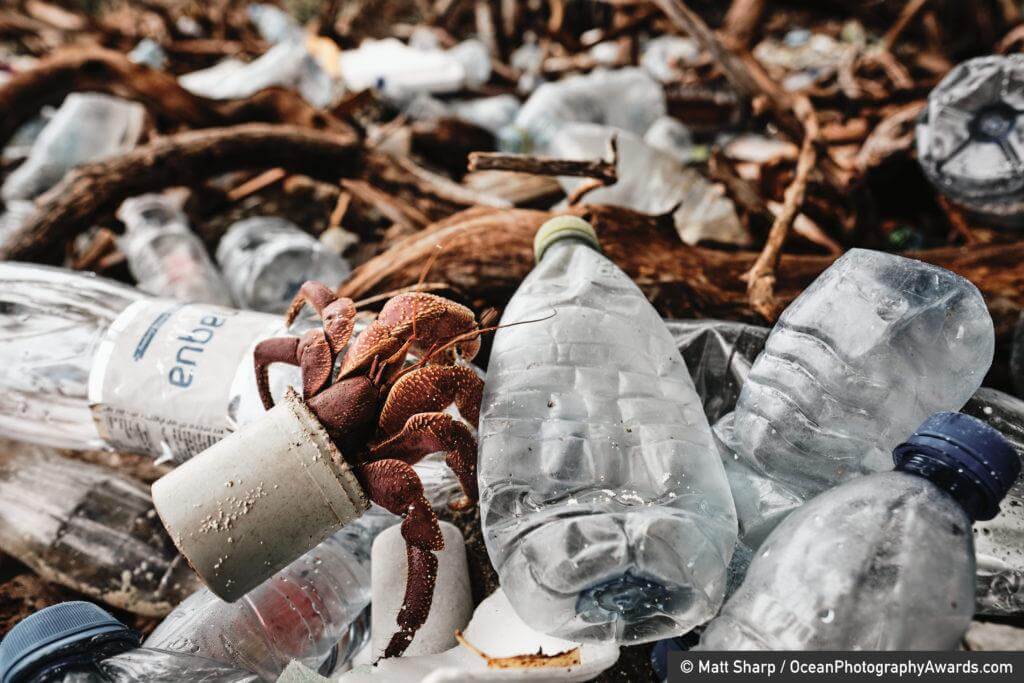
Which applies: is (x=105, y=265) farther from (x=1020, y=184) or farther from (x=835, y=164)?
(x=1020, y=184)

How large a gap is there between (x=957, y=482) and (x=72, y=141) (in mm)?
3355

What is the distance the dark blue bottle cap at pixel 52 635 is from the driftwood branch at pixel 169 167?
1.29m

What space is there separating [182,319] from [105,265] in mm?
1213

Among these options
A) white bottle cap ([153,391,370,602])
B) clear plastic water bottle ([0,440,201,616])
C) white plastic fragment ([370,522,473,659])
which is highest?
white bottle cap ([153,391,370,602])

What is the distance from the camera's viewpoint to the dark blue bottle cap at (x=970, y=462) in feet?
2.66

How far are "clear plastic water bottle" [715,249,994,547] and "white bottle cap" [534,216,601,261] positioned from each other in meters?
0.44

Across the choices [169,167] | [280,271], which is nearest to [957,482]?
[280,271]

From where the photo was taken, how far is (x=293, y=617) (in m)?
1.27

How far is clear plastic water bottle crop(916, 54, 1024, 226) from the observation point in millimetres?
1861

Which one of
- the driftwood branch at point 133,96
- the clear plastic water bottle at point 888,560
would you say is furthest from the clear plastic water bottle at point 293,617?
the driftwood branch at point 133,96

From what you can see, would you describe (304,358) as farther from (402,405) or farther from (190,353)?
(190,353)

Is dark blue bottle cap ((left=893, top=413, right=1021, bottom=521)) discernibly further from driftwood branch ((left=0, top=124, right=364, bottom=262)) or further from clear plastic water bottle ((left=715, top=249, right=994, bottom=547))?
driftwood branch ((left=0, top=124, right=364, bottom=262))

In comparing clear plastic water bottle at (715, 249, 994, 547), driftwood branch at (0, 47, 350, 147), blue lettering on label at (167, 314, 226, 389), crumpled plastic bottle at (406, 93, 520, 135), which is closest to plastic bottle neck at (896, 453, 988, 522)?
clear plastic water bottle at (715, 249, 994, 547)

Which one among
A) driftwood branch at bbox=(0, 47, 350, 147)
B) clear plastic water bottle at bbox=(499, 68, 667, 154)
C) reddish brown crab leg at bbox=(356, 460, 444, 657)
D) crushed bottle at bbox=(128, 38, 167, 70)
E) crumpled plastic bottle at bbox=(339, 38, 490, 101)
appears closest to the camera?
reddish brown crab leg at bbox=(356, 460, 444, 657)
